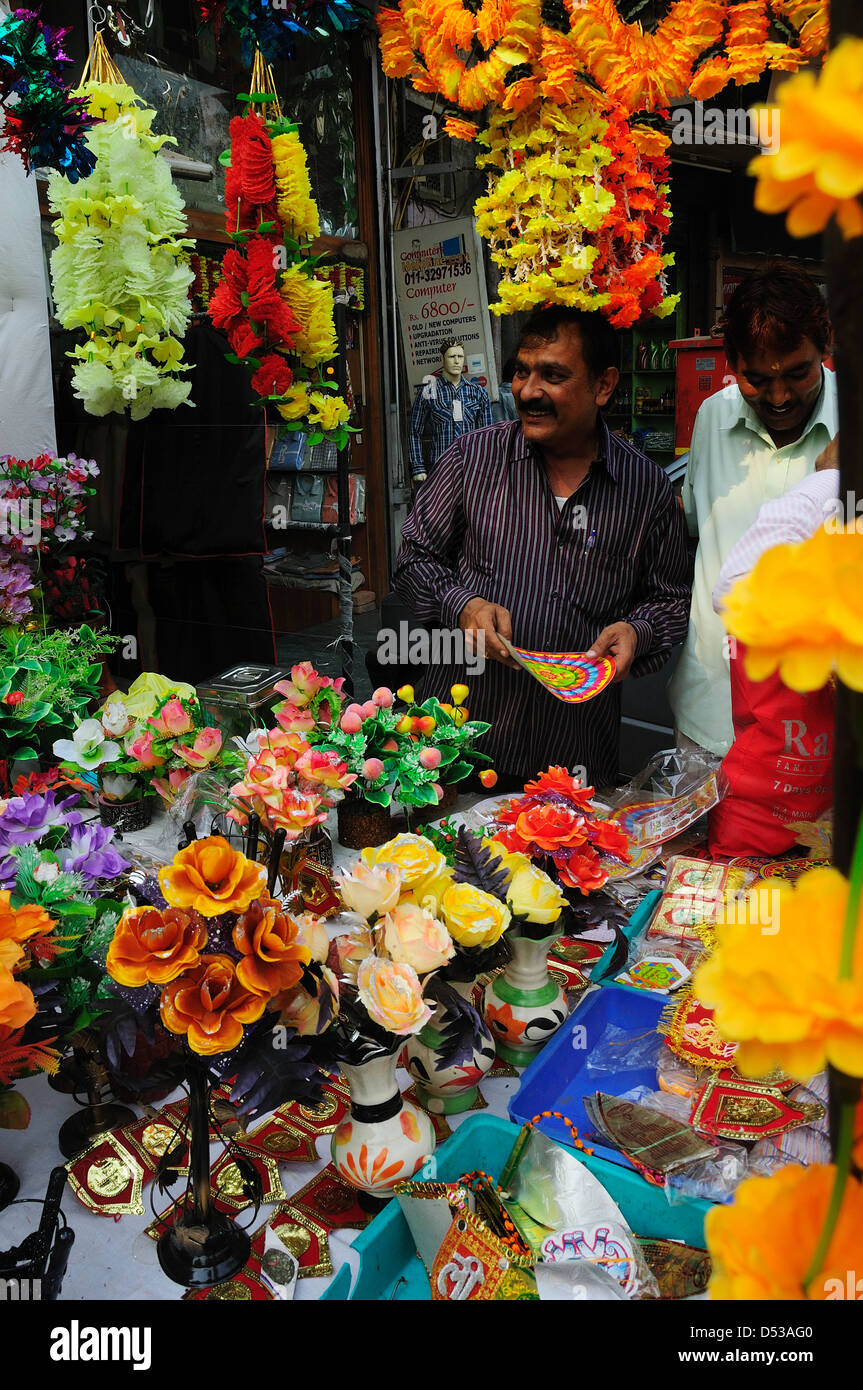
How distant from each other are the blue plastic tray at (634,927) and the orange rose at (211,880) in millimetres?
670

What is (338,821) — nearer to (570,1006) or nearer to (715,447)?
(570,1006)

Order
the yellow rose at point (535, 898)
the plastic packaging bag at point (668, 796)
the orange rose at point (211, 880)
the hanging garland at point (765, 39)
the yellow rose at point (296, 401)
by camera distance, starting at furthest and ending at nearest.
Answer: the yellow rose at point (296, 401)
the hanging garland at point (765, 39)
the plastic packaging bag at point (668, 796)
the yellow rose at point (535, 898)
the orange rose at point (211, 880)

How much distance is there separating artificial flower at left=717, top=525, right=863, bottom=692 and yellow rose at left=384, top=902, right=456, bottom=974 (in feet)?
2.35

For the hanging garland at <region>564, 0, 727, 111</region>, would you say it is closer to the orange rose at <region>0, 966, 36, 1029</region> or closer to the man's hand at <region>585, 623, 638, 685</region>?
the man's hand at <region>585, 623, 638, 685</region>

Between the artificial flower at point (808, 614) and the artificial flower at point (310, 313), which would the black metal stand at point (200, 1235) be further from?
the artificial flower at point (310, 313)

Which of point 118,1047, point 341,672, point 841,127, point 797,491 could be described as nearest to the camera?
point 841,127

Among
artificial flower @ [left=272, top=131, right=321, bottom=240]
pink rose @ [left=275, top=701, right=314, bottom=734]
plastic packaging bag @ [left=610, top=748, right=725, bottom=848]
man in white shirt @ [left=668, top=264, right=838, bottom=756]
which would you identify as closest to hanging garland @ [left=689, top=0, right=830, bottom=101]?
man in white shirt @ [left=668, top=264, right=838, bottom=756]

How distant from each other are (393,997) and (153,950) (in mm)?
255

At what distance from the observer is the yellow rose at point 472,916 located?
3.82 feet

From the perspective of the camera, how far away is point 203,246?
4574mm

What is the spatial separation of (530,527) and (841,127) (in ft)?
6.48

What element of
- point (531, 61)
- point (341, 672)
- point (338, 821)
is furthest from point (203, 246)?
point (338, 821)

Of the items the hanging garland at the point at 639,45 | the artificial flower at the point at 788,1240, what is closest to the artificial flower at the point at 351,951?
the artificial flower at the point at 788,1240

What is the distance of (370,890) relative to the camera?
1.08 m
